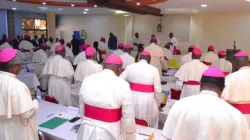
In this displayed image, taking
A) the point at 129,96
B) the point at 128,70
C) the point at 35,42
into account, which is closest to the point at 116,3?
the point at 128,70

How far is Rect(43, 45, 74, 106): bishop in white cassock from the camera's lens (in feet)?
13.5

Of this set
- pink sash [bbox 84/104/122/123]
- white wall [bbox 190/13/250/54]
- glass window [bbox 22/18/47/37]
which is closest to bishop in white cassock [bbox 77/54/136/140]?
pink sash [bbox 84/104/122/123]

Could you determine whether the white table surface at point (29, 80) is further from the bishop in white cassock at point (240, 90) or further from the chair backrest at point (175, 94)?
the bishop in white cassock at point (240, 90)

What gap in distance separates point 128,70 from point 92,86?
Answer: 1.40 metres

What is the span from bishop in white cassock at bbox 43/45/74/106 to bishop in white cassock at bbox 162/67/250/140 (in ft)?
9.69

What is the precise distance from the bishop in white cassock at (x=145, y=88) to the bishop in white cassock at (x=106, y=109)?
123 cm

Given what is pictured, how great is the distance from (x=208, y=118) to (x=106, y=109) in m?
0.90

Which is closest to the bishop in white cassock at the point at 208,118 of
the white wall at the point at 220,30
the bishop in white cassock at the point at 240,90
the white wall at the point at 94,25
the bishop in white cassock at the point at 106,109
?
the bishop in white cassock at the point at 106,109

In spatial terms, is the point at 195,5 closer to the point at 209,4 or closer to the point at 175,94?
the point at 209,4

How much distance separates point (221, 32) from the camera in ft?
33.8

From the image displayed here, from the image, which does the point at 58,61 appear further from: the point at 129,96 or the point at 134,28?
the point at 134,28

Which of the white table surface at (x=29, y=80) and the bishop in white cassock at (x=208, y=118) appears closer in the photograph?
the bishop in white cassock at (x=208, y=118)

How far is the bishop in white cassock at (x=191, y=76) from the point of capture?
4.03m

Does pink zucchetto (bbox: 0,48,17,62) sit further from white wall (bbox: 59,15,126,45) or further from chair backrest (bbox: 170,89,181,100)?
white wall (bbox: 59,15,126,45)
